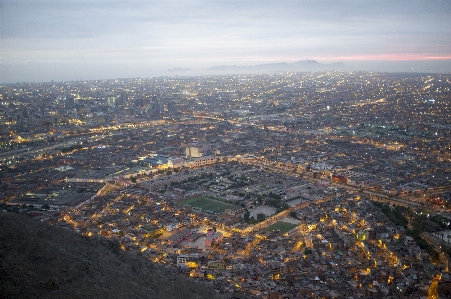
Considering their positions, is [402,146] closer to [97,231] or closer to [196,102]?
[97,231]

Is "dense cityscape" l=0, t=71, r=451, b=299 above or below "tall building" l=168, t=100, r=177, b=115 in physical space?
below

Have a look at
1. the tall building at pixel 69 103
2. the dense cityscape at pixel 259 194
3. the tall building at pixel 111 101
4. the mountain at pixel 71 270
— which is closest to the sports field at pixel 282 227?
the dense cityscape at pixel 259 194

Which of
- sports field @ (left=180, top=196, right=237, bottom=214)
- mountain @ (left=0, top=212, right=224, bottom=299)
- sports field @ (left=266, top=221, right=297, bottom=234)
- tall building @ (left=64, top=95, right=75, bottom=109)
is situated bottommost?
sports field @ (left=266, top=221, right=297, bottom=234)

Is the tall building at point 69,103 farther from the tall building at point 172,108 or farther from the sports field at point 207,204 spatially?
the sports field at point 207,204

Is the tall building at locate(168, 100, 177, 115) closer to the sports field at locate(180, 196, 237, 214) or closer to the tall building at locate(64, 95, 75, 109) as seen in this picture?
the tall building at locate(64, 95, 75, 109)

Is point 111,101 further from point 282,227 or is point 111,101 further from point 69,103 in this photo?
point 282,227

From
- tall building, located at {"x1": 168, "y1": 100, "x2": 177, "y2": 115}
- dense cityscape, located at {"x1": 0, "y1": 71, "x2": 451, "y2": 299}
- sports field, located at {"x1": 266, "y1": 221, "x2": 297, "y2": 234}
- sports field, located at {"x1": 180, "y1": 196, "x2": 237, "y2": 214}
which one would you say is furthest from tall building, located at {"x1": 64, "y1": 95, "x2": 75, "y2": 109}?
sports field, located at {"x1": 266, "y1": 221, "x2": 297, "y2": 234}

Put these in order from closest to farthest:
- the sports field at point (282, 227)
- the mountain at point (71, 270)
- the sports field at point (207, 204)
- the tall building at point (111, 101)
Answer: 1. the mountain at point (71, 270)
2. the sports field at point (282, 227)
3. the sports field at point (207, 204)
4. the tall building at point (111, 101)
